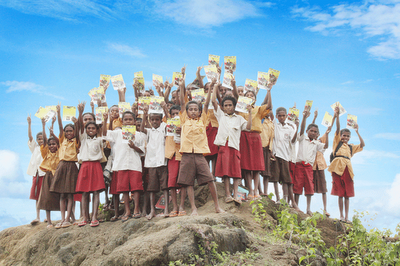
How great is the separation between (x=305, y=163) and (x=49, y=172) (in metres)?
6.71

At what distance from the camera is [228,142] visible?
24.1 ft

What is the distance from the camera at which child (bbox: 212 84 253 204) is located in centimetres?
733

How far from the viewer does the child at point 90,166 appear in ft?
26.2

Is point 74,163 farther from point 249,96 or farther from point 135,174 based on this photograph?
point 249,96

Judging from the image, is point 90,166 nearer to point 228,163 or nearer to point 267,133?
point 228,163

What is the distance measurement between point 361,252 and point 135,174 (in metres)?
5.20

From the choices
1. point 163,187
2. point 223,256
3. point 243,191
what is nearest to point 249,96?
point 243,191

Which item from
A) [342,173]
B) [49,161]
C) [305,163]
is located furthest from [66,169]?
[342,173]

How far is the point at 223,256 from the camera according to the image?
16.5ft

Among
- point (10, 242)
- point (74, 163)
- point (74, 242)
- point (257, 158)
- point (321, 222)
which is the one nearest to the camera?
point (74, 242)

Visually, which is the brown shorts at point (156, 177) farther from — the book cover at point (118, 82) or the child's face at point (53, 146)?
the child's face at point (53, 146)

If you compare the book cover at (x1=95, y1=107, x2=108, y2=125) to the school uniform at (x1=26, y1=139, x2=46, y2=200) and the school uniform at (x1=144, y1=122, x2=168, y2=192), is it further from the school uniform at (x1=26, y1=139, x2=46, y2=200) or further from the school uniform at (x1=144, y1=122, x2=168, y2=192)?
the school uniform at (x1=26, y1=139, x2=46, y2=200)

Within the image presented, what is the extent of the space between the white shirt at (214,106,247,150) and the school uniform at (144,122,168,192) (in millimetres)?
1193

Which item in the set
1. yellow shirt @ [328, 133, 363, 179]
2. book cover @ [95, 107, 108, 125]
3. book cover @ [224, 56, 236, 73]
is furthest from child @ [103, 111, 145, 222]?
yellow shirt @ [328, 133, 363, 179]
